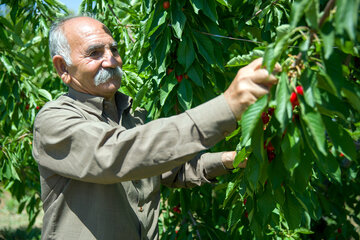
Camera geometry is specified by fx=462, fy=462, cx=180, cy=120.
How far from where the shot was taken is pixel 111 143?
153 cm

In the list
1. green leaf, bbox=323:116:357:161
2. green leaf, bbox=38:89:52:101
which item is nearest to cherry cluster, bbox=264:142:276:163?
green leaf, bbox=323:116:357:161

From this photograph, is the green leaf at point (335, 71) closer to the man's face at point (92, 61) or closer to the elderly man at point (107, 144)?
the elderly man at point (107, 144)

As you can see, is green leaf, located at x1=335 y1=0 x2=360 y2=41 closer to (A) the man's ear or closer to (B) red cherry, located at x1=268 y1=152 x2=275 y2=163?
(B) red cherry, located at x1=268 y1=152 x2=275 y2=163

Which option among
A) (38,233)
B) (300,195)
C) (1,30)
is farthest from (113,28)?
(38,233)

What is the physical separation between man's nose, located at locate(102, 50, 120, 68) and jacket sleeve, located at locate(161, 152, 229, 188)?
0.59 m

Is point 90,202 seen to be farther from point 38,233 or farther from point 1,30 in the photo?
point 38,233

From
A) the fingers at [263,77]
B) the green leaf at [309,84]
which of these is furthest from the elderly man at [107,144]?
the green leaf at [309,84]

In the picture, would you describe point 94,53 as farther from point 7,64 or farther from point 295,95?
point 7,64

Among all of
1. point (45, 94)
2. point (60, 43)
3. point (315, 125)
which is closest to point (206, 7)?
point (60, 43)

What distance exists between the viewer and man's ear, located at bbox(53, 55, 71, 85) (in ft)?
6.76

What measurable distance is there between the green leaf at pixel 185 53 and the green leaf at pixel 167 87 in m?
0.10

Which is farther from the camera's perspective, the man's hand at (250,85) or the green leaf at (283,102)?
the man's hand at (250,85)

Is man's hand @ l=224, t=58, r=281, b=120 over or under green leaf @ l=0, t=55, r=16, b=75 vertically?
over

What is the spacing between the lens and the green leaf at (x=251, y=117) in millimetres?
1216
